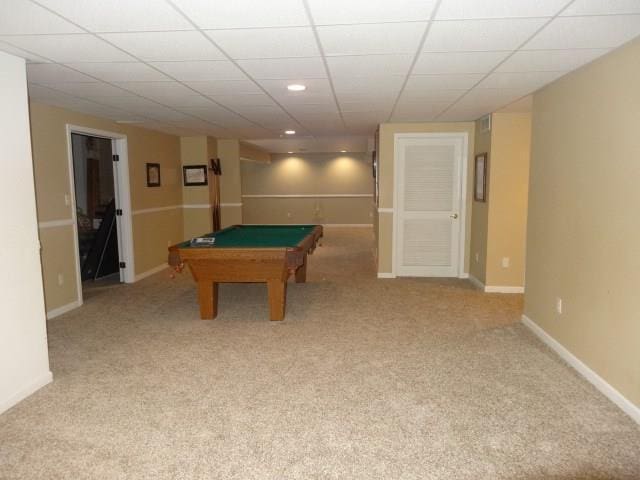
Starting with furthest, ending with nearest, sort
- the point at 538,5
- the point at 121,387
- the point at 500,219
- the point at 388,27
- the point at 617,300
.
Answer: the point at 500,219 < the point at 121,387 < the point at 617,300 < the point at 388,27 < the point at 538,5

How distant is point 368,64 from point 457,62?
0.59 meters

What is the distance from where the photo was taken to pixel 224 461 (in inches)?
88.6

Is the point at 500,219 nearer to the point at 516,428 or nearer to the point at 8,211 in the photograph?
the point at 516,428

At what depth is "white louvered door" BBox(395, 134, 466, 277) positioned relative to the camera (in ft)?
20.8

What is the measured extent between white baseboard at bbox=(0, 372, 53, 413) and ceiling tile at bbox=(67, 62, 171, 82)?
2.08 m

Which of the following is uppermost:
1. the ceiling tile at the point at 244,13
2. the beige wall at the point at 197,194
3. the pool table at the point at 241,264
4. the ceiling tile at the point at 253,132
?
the ceiling tile at the point at 253,132

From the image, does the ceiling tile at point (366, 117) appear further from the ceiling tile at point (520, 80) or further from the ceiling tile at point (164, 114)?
the ceiling tile at point (164, 114)

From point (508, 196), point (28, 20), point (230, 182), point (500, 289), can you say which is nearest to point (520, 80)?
point (508, 196)

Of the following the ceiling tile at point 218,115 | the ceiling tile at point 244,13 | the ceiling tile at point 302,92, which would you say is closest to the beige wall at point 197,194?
the ceiling tile at point 218,115

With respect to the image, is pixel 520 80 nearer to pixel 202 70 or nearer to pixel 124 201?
pixel 202 70

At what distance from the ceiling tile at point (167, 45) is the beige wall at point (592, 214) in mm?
2436

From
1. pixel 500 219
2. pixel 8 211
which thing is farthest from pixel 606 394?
pixel 8 211

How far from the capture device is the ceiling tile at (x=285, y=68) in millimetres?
3090

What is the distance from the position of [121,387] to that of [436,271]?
457 centimetres
